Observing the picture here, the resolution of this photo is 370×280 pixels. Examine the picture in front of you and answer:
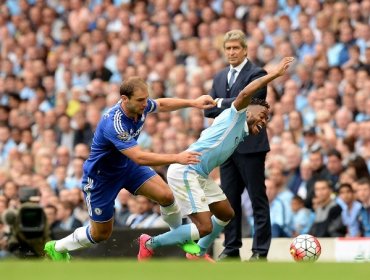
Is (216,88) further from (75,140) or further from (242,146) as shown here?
(75,140)

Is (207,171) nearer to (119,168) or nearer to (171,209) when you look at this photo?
(171,209)

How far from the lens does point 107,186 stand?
42.5ft

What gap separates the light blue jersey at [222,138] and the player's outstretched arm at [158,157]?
1.53 ft

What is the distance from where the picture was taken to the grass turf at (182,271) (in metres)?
8.57

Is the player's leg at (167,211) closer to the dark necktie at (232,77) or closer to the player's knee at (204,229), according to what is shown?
the player's knee at (204,229)

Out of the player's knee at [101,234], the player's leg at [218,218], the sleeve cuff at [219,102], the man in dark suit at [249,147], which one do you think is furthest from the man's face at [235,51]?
the player's knee at [101,234]

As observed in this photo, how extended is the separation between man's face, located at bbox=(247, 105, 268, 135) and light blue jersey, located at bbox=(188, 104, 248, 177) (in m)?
0.07

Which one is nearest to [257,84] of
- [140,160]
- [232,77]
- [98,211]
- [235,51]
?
[235,51]

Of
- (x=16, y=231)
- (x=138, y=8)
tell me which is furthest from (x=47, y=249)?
(x=138, y=8)

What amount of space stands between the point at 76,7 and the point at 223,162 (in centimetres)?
1105

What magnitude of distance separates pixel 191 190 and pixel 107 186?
844 millimetres

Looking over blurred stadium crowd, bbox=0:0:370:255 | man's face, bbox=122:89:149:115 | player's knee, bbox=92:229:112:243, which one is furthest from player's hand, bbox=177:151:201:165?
blurred stadium crowd, bbox=0:0:370:255

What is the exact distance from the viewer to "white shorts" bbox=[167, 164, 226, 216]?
12922 mm

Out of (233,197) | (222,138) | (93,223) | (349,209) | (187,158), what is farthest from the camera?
(349,209)
